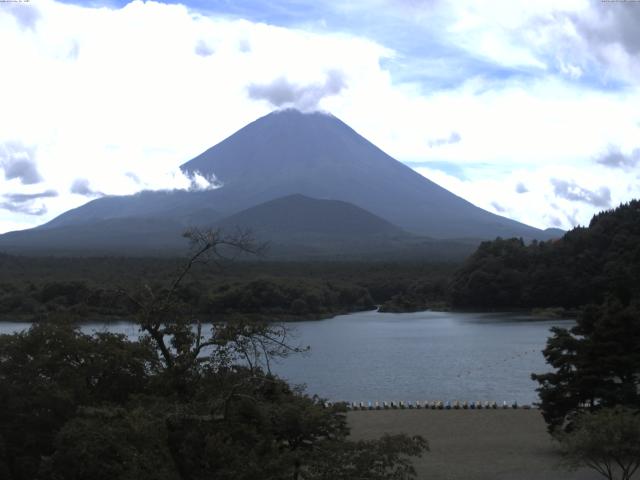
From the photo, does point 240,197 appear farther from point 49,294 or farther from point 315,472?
point 315,472

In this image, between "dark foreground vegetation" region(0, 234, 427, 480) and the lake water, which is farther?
the lake water

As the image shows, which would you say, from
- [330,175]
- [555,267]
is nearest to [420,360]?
[555,267]

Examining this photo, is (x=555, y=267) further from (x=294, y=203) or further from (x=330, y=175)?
(x=330, y=175)

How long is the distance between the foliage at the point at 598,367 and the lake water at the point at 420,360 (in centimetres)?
548

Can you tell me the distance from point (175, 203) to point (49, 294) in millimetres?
79774

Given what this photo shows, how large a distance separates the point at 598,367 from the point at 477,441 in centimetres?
261

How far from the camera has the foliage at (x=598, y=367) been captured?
1108 centimetres

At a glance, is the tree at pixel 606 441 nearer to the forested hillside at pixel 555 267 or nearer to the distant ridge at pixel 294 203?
the forested hillside at pixel 555 267

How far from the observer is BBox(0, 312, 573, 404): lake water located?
1862cm

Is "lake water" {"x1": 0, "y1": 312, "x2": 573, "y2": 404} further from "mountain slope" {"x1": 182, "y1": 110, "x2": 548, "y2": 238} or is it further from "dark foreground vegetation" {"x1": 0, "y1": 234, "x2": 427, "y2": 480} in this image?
"mountain slope" {"x1": 182, "y1": 110, "x2": 548, "y2": 238}

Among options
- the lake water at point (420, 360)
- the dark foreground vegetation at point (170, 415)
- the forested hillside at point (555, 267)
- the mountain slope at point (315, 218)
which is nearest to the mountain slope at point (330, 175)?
the mountain slope at point (315, 218)

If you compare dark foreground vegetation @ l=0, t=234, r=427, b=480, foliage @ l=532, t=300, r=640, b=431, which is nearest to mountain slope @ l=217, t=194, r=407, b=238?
foliage @ l=532, t=300, r=640, b=431

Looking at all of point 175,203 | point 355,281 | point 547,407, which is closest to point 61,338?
point 547,407

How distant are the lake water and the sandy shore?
8.56 ft
